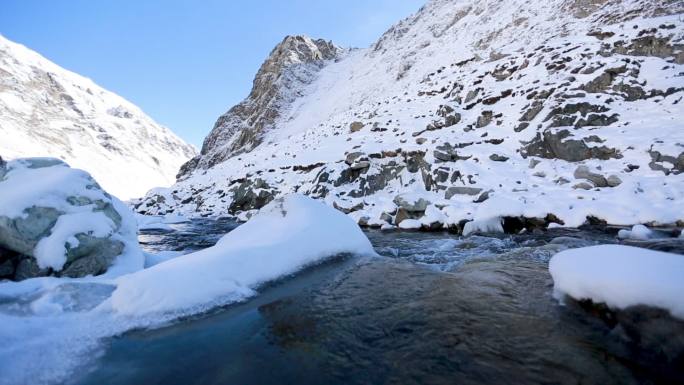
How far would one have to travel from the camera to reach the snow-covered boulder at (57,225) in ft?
18.9

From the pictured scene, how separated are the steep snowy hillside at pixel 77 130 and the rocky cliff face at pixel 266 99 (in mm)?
30936

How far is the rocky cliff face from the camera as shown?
50156 millimetres

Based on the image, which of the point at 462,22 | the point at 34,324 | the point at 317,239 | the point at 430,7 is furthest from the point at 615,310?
the point at 430,7

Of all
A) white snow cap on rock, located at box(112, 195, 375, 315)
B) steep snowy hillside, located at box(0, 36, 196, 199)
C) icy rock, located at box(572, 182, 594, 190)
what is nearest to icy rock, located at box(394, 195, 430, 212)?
icy rock, located at box(572, 182, 594, 190)

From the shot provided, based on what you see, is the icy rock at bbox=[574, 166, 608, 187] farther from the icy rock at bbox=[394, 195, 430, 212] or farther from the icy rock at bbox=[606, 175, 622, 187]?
the icy rock at bbox=[394, 195, 430, 212]

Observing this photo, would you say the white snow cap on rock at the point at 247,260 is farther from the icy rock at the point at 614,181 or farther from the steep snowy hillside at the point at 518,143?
the icy rock at the point at 614,181

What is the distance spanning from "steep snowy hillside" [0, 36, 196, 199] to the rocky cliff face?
101 feet

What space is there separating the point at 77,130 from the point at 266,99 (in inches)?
3236

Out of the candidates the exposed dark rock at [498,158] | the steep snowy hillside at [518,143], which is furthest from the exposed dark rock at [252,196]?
the exposed dark rock at [498,158]

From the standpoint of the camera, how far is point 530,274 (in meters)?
5.71

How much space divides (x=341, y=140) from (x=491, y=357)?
2249cm

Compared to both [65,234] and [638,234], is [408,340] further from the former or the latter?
[638,234]

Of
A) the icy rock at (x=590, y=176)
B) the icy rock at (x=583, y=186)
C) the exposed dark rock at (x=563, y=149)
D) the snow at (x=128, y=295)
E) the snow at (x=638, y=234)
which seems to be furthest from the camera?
the exposed dark rock at (x=563, y=149)

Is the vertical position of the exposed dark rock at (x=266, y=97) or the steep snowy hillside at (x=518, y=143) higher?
the exposed dark rock at (x=266, y=97)
